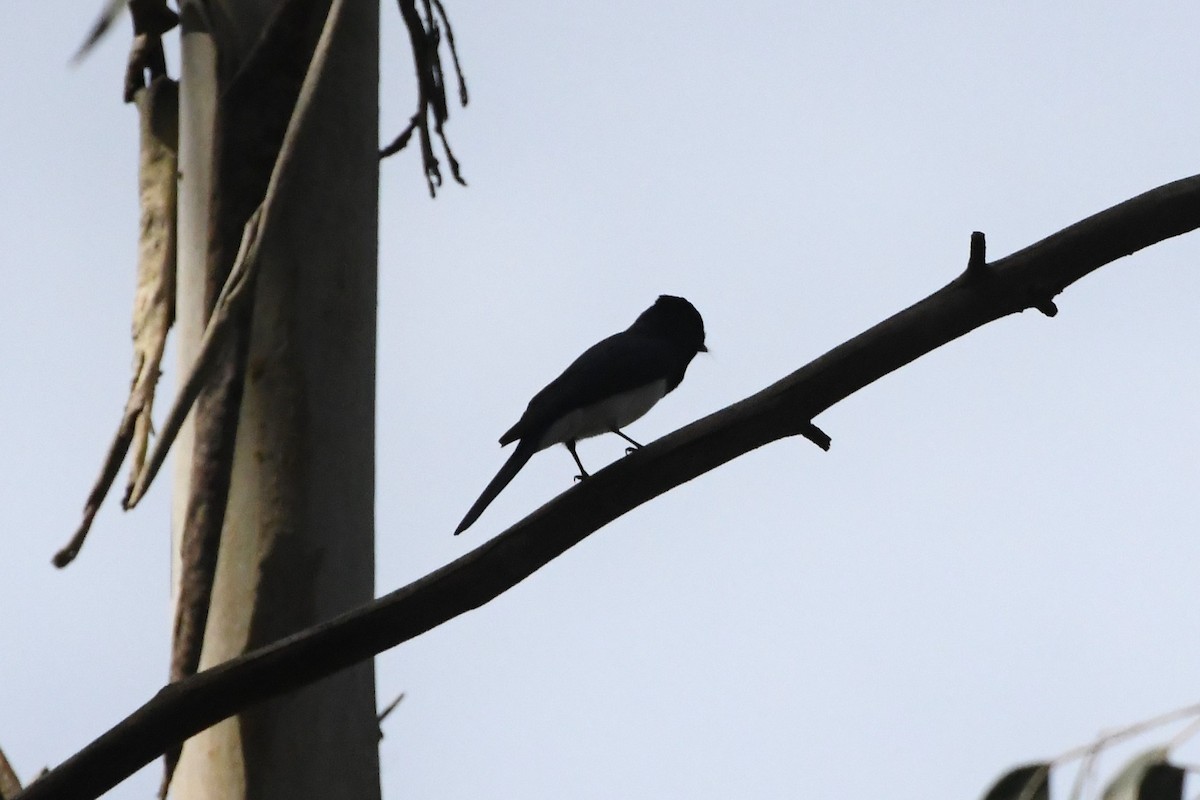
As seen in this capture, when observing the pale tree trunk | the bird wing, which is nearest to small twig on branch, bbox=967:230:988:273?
the pale tree trunk

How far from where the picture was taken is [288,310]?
258 centimetres

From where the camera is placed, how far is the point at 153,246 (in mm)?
2756

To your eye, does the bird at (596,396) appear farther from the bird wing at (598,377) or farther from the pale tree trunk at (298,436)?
the pale tree trunk at (298,436)

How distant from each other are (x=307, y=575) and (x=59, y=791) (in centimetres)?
58

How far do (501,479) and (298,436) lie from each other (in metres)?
1.32

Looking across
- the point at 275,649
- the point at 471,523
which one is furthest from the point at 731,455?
the point at 471,523

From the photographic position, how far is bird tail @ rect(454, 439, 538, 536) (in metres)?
3.62

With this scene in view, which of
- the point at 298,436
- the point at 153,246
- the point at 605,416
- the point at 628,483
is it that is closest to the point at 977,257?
the point at 628,483

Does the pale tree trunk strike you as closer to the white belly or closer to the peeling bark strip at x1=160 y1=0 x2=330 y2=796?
the peeling bark strip at x1=160 y1=0 x2=330 y2=796

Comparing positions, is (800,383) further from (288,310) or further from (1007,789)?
(1007,789)

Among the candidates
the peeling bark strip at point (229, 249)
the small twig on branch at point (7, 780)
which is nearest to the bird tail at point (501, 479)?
the peeling bark strip at point (229, 249)

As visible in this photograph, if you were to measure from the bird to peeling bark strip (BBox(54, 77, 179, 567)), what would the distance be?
3.61 ft

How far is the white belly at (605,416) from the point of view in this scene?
4176 mm

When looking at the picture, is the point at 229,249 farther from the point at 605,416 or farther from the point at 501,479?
the point at 605,416
